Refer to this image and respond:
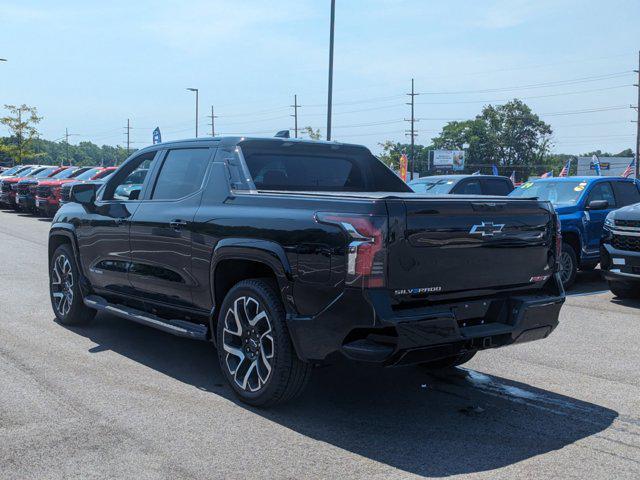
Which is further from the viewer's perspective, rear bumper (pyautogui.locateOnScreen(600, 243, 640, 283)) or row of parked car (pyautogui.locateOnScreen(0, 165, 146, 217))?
row of parked car (pyautogui.locateOnScreen(0, 165, 146, 217))

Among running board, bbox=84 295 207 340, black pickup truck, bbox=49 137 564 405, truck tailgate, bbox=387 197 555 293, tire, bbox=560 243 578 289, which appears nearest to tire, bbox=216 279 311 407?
black pickup truck, bbox=49 137 564 405

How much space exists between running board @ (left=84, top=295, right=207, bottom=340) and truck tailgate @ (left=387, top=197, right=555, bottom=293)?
1.92 meters

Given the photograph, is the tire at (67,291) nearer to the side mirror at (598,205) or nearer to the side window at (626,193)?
the side mirror at (598,205)

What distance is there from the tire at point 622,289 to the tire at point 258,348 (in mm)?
6491

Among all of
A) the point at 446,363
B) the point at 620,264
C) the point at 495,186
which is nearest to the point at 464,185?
the point at 495,186

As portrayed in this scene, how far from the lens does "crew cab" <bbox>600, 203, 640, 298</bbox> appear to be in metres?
9.23

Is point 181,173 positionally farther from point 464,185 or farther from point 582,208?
point 464,185

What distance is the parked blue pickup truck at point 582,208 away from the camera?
432 inches

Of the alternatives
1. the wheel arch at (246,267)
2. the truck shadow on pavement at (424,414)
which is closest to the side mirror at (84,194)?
the truck shadow on pavement at (424,414)

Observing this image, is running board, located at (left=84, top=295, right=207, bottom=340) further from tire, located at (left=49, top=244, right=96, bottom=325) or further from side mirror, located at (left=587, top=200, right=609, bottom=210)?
side mirror, located at (left=587, top=200, right=609, bottom=210)

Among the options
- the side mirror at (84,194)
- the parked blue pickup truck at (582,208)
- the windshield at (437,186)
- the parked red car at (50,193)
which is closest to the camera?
the side mirror at (84,194)

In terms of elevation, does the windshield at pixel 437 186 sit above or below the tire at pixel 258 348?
above

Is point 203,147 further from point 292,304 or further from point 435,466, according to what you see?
point 435,466

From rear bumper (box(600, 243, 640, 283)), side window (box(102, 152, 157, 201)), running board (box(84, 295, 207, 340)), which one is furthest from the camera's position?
rear bumper (box(600, 243, 640, 283))
